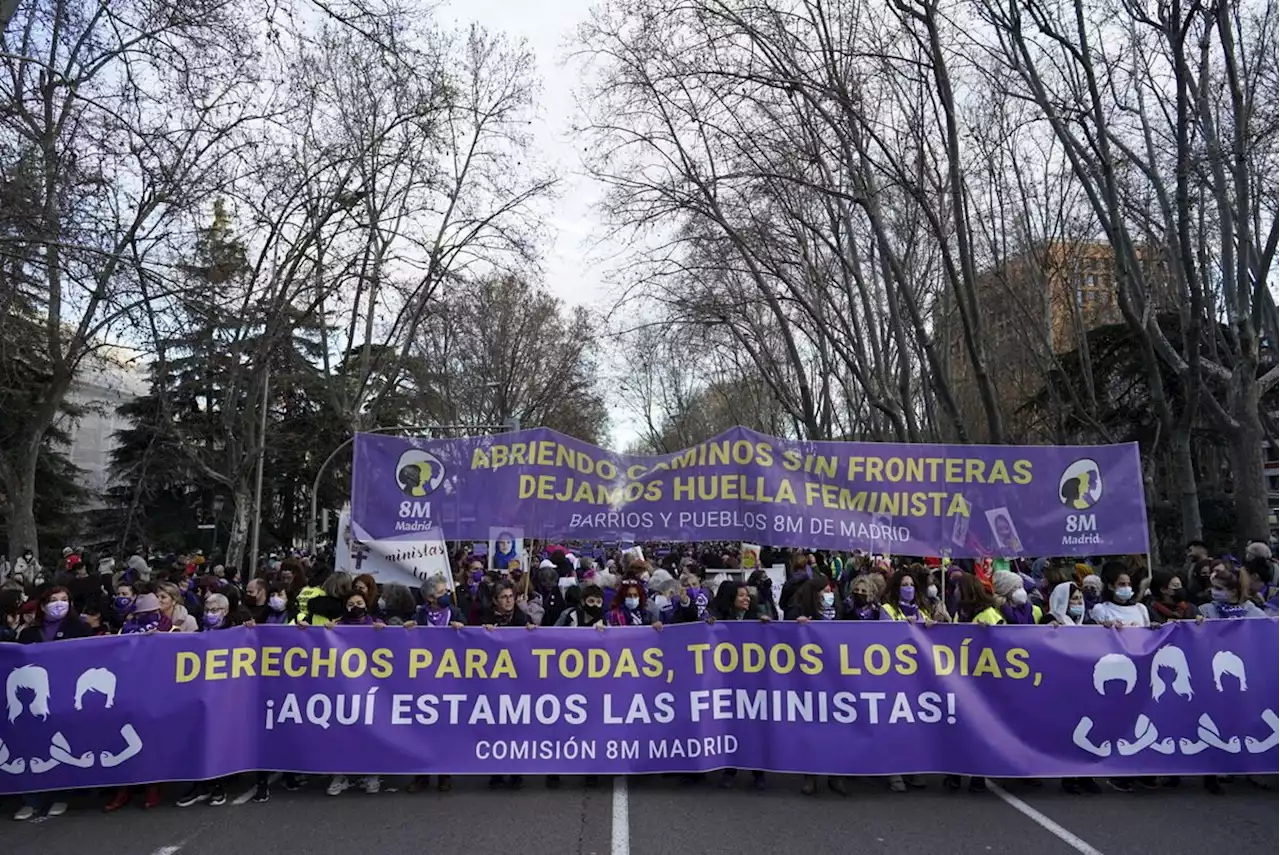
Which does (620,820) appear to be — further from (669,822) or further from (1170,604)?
(1170,604)

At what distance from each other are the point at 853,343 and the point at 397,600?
17.1 metres

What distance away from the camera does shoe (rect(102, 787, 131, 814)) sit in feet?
20.4

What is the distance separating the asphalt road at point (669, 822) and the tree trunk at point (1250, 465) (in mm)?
9259

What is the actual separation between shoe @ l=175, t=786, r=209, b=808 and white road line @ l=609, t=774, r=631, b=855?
105 inches

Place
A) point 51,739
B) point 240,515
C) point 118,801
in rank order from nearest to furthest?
point 51,739 < point 118,801 < point 240,515

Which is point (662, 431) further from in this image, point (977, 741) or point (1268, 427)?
point (977, 741)

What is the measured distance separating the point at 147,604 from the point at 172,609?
1.14 ft

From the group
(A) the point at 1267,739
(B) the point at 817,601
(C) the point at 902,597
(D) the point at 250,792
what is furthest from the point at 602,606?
(A) the point at 1267,739

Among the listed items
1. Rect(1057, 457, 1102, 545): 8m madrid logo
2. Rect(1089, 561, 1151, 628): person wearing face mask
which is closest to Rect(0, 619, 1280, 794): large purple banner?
Rect(1089, 561, 1151, 628): person wearing face mask

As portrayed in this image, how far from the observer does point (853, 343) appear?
22.8 meters

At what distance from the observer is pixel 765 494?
25.0 feet

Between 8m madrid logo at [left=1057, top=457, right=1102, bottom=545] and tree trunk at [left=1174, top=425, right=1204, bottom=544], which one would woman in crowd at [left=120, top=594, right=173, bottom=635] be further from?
tree trunk at [left=1174, top=425, right=1204, bottom=544]

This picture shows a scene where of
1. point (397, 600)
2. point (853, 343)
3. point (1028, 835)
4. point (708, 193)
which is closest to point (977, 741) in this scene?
point (1028, 835)

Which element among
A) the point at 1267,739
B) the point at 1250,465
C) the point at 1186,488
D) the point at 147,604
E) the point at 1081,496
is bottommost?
the point at 1267,739
